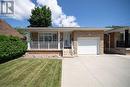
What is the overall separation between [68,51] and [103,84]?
1342cm

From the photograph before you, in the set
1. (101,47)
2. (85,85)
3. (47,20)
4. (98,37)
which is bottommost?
(85,85)

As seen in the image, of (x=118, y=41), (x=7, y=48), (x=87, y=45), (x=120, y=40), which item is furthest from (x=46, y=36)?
(x=120, y=40)

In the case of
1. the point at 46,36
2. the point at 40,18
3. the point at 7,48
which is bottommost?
the point at 7,48

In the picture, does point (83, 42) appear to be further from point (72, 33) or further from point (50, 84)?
point (50, 84)

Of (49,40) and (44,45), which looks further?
(49,40)

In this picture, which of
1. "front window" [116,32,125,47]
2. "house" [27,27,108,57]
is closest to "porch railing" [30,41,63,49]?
"house" [27,27,108,57]

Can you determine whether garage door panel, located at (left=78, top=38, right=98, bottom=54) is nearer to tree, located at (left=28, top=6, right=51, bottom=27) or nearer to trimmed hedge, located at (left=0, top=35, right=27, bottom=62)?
trimmed hedge, located at (left=0, top=35, right=27, bottom=62)

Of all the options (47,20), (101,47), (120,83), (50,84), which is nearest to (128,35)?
(101,47)

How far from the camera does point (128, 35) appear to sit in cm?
2334

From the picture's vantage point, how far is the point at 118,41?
24.5 meters

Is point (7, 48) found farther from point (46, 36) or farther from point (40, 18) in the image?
point (40, 18)

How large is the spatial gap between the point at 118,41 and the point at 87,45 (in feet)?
19.0

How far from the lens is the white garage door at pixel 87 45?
21594mm

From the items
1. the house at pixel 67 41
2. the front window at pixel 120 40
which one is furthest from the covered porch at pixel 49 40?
the front window at pixel 120 40
